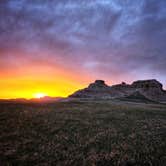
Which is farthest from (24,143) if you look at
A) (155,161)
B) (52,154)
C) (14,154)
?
(155,161)

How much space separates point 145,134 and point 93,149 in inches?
366

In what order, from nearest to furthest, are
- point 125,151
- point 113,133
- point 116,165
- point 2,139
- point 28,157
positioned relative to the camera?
point 116,165 < point 28,157 < point 125,151 < point 2,139 < point 113,133

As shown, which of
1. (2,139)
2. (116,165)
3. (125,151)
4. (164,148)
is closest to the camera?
(116,165)

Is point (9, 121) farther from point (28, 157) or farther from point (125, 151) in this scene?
point (125, 151)

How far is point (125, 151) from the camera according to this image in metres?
14.9

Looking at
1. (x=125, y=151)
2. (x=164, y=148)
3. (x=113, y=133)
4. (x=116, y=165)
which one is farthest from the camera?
(x=113, y=133)

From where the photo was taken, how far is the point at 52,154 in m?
13.9

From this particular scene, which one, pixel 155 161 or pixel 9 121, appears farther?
pixel 9 121

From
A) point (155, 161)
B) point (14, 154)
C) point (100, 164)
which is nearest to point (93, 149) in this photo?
point (100, 164)

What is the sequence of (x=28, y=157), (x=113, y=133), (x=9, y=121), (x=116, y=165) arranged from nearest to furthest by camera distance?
(x=116, y=165), (x=28, y=157), (x=113, y=133), (x=9, y=121)

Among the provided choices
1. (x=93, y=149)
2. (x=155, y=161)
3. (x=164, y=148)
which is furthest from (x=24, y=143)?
(x=164, y=148)

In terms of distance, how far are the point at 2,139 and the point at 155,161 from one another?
50.8 feet

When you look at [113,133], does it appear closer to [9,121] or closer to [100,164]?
[100,164]

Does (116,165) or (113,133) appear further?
(113,133)
